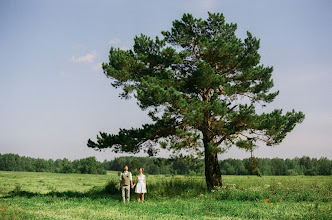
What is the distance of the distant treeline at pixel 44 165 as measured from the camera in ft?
369

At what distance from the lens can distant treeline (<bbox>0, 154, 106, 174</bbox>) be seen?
112 metres

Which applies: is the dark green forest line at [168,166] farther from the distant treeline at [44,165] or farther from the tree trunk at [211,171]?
the tree trunk at [211,171]

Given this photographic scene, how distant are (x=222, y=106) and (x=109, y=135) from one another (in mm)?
7807

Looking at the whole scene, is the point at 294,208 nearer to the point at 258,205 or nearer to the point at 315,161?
the point at 258,205

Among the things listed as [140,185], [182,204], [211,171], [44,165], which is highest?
[211,171]

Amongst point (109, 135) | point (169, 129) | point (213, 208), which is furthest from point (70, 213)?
point (169, 129)

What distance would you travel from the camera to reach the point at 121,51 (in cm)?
2088

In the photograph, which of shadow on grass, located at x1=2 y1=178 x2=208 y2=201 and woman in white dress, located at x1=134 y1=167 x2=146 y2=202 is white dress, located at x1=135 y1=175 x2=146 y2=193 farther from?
shadow on grass, located at x1=2 y1=178 x2=208 y2=201

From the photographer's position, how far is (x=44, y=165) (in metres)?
138

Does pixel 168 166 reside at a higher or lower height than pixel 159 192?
lower

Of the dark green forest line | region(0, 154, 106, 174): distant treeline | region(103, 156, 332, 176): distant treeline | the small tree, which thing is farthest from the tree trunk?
region(0, 154, 106, 174): distant treeline

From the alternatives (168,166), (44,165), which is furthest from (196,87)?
(44,165)

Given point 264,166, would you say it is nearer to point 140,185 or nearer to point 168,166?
point 168,166

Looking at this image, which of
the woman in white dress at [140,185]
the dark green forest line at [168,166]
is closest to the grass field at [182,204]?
the woman in white dress at [140,185]
